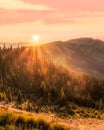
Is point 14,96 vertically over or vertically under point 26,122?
under

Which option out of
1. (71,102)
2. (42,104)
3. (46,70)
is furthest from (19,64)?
(42,104)

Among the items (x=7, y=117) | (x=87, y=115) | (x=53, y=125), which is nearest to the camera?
(x=7, y=117)

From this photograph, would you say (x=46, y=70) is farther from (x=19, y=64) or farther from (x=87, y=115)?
(x=87, y=115)

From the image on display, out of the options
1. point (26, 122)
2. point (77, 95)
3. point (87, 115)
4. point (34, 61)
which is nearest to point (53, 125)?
point (26, 122)

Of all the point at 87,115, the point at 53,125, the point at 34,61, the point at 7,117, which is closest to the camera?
the point at 7,117

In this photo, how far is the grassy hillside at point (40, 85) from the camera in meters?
59.1

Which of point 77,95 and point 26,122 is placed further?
point 77,95

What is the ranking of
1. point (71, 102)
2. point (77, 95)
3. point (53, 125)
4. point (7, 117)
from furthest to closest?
point (77, 95), point (71, 102), point (53, 125), point (7, 117)

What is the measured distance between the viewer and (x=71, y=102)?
6619 cm

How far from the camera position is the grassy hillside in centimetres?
5906

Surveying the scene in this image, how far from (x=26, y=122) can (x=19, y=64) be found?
54.5m

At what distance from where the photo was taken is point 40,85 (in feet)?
232

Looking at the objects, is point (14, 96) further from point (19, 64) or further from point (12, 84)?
point (19, 64)

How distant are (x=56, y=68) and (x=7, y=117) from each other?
62.7 metres
